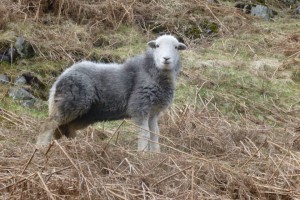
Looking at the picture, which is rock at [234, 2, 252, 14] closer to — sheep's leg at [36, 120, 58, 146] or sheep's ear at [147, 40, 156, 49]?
sheep's ear at [147, 40, 156, 49]

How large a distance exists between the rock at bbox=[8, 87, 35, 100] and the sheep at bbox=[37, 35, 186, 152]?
1.61 m

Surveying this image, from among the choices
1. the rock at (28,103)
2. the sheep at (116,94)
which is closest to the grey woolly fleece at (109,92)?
the sheep at (116,94)

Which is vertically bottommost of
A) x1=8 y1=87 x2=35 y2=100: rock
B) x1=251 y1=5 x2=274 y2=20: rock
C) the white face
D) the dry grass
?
x1=8 y1=87 x2=35 y2=100: rock

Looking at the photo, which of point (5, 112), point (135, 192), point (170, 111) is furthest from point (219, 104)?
point (135, 192)

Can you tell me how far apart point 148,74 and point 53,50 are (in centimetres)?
324

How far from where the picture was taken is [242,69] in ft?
33.7

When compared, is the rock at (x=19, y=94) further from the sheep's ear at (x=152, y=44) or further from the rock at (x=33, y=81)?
the sheep's ear at (x=152, y=44)

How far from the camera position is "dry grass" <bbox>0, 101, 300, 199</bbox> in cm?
473

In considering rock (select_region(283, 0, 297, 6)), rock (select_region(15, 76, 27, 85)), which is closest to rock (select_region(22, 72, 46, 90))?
rock (select_region(15, 76, 27, 85))

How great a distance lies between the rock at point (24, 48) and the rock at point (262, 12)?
5.75 metres

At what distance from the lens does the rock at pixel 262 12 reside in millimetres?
13438

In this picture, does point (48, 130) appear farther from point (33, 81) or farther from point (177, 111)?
point (33, 81)

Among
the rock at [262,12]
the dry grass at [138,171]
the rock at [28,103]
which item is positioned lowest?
the rock at [28,103]

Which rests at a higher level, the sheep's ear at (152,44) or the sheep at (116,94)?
the sheep's ear at (152,44)
